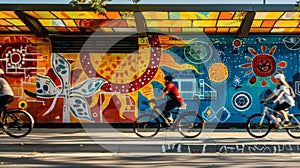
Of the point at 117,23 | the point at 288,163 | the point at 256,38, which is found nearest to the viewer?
the point at 288,163

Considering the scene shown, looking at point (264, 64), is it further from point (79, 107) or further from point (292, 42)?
point (79, 107)

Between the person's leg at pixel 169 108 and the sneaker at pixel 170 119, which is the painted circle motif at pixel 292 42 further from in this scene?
the sneaker at pixel 170 119

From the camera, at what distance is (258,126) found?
10.0 metres

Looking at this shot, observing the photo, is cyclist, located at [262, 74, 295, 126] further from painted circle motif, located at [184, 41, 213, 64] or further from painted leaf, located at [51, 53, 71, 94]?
painted leaf, located at [51, 53, 71, 94]

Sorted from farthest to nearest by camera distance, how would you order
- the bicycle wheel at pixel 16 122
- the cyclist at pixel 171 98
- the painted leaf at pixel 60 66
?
the painted leaf at pixel 60 66 → the cyclist at pixel 171 98 → the bicycle wheel at pixel 16 122

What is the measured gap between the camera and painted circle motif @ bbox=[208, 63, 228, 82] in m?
12.6

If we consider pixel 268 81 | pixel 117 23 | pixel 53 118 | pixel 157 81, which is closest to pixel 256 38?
pixel 268 81

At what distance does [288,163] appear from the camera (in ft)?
24.1

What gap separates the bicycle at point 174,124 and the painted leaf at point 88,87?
3105 millimetres

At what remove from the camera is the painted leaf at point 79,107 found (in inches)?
500

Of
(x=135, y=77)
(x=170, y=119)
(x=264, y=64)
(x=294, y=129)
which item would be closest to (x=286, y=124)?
(x=294, y=129)

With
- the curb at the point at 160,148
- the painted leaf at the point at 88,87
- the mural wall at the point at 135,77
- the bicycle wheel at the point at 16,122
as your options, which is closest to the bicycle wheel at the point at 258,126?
the curb at the point at 160,148

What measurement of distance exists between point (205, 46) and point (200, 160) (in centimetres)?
571

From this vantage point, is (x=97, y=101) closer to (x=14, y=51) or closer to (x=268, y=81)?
(x=14, y=51)
